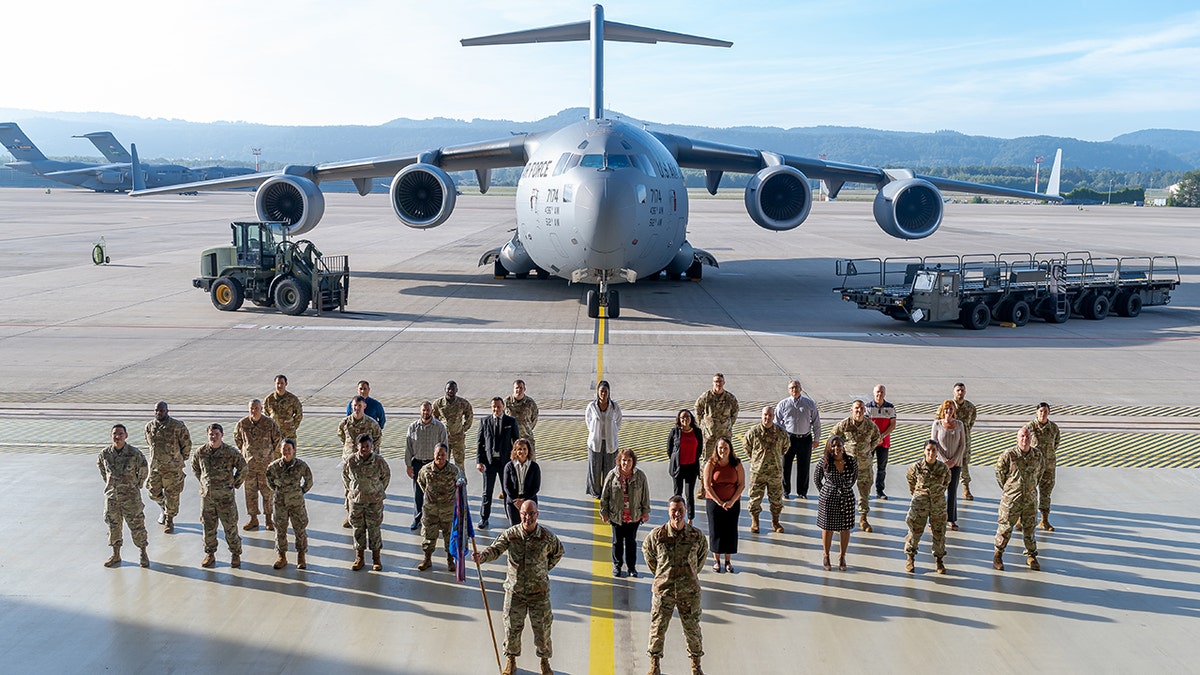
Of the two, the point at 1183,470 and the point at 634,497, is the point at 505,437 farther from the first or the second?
the point at 1183,470

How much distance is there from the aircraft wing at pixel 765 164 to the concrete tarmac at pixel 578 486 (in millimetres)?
3487

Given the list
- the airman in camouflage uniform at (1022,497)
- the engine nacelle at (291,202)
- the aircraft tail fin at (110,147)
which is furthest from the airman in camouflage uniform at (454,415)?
the aircraft tail fin at (110,147)

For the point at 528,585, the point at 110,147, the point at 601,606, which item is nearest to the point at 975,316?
the point at 601,606

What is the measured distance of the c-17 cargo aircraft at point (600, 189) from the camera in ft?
70.1

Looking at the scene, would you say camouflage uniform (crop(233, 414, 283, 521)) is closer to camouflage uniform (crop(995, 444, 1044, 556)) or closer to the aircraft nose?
camouflage uniform (crop(995, 444, 1044, 556))

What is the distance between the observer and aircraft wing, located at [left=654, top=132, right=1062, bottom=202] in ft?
95.1

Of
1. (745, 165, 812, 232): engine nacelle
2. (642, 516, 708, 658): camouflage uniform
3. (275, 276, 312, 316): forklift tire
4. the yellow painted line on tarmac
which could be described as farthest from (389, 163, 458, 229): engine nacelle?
(642, 516, 708, 658): camouflage uniform

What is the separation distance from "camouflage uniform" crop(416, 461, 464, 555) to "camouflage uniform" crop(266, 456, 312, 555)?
110 cm

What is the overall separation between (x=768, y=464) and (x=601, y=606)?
2.61m

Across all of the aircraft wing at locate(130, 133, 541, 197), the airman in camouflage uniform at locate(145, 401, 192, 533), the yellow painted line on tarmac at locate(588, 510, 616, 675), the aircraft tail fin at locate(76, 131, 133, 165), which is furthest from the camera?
the aircraft tail fin at locate(76, 131, 133, 165)

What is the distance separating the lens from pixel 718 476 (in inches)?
351

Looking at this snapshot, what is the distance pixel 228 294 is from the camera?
78.2 ft

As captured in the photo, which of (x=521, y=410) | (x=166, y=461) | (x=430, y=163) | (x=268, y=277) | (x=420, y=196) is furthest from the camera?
(x=430, y=163)

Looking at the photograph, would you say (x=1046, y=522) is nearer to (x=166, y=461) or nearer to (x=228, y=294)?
(x=166, y=461)
